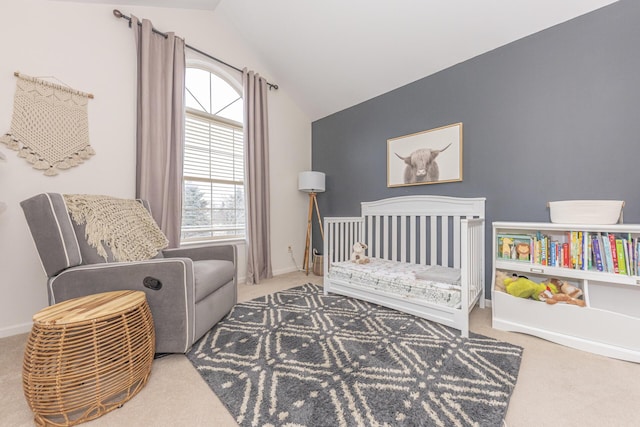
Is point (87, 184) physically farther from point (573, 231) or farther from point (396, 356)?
point (573, 231)

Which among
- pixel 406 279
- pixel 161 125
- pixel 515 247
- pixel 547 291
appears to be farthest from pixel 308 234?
pixel 547 291

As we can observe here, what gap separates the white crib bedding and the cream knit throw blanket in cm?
160

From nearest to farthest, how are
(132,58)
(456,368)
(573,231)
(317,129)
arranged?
1. (456,368)
2. (573,231)
3. (132,58)
4. (317,129)

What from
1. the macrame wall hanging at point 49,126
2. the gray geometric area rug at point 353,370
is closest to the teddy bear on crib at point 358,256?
the gray geometric area rug at point 353,370

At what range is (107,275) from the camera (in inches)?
54.1

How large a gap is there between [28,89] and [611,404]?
12.9ft

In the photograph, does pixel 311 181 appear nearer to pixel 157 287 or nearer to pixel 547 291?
pixel 157 287

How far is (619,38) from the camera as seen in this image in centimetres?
171

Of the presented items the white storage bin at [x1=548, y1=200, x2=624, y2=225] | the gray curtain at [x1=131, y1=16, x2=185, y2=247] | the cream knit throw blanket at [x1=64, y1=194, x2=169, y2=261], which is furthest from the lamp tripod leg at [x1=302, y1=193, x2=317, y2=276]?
the white storage bin at [x1=548, y1=200, x2=624, y2=225]

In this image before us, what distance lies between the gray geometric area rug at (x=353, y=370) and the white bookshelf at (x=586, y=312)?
29 cm

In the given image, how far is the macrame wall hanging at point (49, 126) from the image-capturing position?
178cm

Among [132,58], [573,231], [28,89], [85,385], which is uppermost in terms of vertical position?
[132,58]

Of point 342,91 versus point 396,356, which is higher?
point 342,91

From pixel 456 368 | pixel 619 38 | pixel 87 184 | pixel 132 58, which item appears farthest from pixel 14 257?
pixel 619 38
